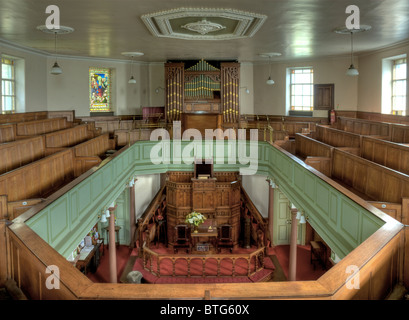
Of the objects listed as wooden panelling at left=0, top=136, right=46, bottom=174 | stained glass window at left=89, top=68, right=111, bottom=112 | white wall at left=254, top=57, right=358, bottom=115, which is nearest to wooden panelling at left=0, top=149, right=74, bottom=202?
wooden panelling at left=0, top=136, right=46, bottom=174

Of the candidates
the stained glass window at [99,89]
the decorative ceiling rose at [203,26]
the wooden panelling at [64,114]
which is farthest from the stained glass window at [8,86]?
the decorative ceiling rose at [203,26]

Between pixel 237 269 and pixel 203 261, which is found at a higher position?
pixel 203 261

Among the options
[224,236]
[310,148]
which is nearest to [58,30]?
[310,148]

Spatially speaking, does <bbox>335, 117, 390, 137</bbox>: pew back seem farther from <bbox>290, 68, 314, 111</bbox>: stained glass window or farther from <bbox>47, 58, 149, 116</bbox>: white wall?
<bbox>47, 58, 149, 116</bbox>: white wall

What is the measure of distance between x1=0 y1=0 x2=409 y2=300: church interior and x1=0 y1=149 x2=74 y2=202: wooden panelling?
49 millimetres

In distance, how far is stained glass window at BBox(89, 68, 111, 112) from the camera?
63.5 feet

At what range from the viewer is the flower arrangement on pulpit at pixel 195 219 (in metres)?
15.3

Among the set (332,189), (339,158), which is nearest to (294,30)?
(339,158)

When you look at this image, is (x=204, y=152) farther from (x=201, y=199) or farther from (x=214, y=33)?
(x=214, y=33)

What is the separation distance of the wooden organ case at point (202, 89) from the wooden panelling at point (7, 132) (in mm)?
9615

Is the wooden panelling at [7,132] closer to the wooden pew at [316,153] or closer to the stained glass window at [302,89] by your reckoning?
the wooden pew at [316,153]

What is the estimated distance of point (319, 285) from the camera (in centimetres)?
309

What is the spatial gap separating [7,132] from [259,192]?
38.6 ft

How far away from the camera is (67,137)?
1164cm
